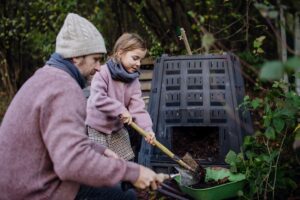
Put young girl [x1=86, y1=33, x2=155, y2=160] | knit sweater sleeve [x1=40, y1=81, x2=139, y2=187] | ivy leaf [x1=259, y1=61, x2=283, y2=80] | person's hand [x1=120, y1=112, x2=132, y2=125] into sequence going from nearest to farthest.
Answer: ivy leaf [x1=259, y1=61, x2=283, y2=80], knit sweater sleeve [x1=40, y1=81, x2=139, y2=187], person's hand [x1=120, y1=112, x2=132, y2=125], young girl [x1=86, y1=33, x2=155, y2=160]

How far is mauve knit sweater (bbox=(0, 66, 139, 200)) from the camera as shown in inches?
89.7

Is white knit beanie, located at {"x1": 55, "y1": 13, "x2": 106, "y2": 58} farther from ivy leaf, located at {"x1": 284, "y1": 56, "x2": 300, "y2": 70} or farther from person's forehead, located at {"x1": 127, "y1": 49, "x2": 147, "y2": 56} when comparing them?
ivy leaf, located at {"x1": 284, "y1": 56, "x2": 300, "y2": 70}

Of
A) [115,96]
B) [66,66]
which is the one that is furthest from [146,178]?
[115,96]

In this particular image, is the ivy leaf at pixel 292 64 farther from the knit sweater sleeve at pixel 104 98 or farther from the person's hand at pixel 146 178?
the knit sweater sleeve at pixel 104 98

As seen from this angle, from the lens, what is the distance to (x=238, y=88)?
4363 millimetres

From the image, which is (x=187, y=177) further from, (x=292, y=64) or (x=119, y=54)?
(x=292, y=64)

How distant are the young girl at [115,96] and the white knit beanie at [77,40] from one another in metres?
1.21

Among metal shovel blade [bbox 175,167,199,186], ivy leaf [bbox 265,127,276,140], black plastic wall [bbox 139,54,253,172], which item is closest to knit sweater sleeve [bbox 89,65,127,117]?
black plastic wall [bbox 139,54,253,172]

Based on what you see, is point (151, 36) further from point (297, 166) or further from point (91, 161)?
point (91, 161)

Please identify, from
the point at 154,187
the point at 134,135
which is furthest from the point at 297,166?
the point at 154,187

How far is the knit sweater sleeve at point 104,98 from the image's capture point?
3.87 metres

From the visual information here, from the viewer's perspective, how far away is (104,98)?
392 cm

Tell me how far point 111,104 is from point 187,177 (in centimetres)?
78

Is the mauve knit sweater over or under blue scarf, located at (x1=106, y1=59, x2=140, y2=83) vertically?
under
